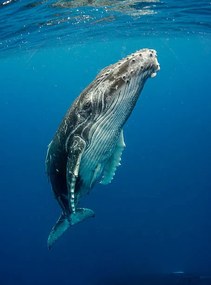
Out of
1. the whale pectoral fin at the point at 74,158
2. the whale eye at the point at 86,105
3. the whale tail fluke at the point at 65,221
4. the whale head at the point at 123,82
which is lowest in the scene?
the whale tail fluke at the point at 65,221

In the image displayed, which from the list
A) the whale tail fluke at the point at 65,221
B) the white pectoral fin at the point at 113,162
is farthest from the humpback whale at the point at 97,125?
the whale tail fluke at the point at 65,221

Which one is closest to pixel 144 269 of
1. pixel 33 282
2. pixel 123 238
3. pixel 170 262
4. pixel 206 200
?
pixel 170 262

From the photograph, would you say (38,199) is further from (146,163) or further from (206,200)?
(206,200)

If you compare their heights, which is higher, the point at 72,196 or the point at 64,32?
the point at 64,32

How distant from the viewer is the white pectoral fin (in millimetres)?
6515

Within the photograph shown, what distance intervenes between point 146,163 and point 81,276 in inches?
1599

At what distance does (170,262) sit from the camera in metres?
34.2

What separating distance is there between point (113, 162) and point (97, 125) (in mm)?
1643

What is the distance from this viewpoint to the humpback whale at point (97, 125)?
4.75 metres

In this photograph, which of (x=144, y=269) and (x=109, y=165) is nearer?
(x=109, y=165)

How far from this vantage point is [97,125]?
527 cm

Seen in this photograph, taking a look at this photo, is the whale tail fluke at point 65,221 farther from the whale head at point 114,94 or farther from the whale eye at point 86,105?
the whale eye at point 86,105

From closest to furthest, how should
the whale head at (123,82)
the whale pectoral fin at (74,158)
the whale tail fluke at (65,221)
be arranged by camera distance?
the whale head at (123,82) → the whale pectoral fin at (74,158) → the whale tail fluke at (65,221)

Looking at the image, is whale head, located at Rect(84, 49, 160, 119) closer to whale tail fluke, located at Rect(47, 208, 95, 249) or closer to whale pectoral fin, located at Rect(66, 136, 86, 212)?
whale pectoral fin, located at Rect(66, 136, 86, 212)
